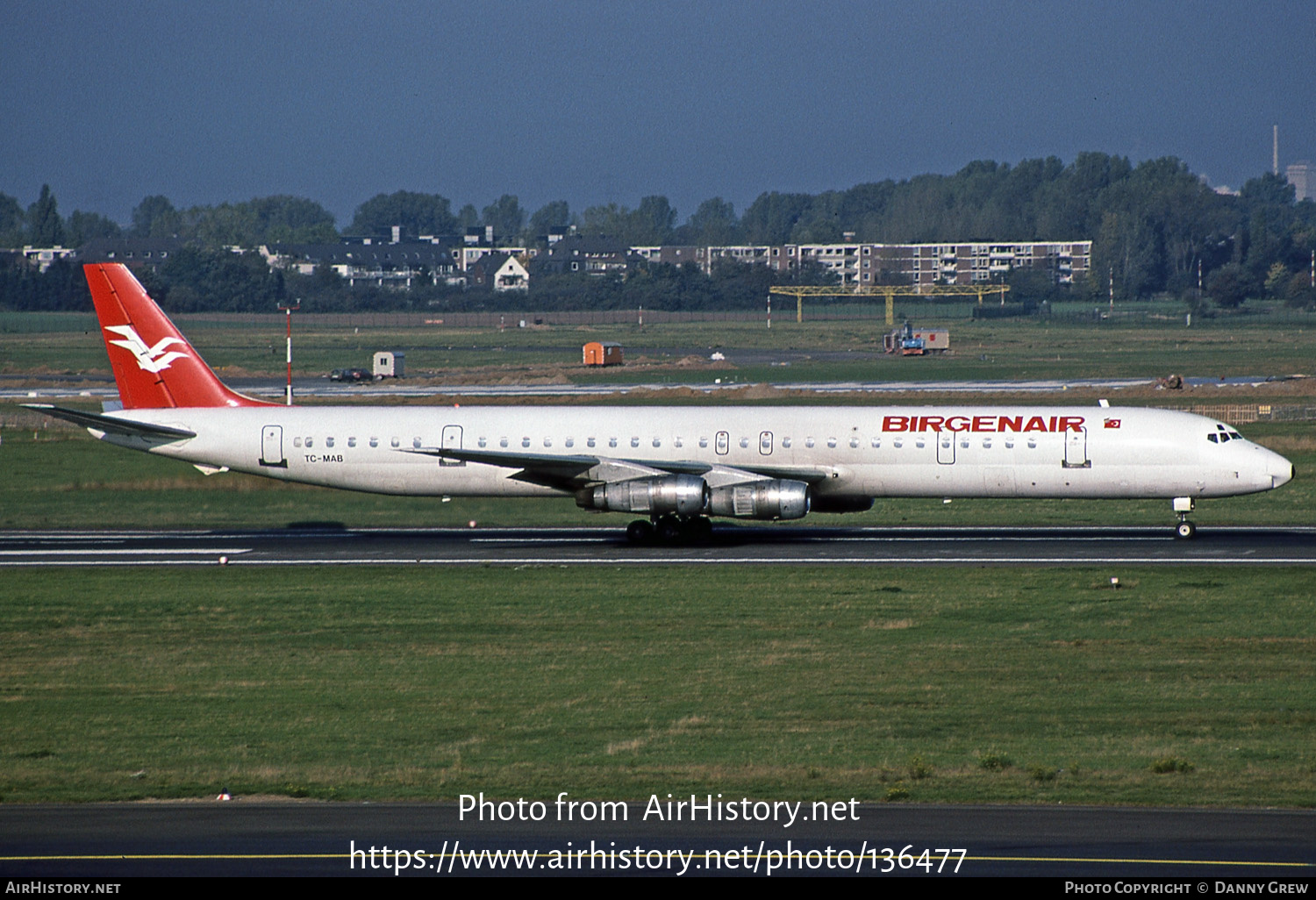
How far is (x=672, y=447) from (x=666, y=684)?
1776cm

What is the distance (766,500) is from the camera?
40.5m

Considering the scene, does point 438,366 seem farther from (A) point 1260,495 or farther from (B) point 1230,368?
(A) point 1260,495

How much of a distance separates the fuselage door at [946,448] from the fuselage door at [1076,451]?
3.28 meters

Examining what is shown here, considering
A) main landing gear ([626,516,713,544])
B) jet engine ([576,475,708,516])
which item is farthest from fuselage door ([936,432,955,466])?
main landing gear ([626,516,713,544])

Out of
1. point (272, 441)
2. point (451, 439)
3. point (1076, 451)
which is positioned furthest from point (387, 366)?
point (1076, 451)

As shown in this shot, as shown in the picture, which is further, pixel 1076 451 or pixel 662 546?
pixel 662 546

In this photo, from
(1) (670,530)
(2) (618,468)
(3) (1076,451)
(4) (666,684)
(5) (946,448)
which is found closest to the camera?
(4) (666,684)

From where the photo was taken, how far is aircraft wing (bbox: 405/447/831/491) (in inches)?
1657

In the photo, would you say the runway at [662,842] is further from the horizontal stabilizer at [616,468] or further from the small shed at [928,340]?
the small shed at [928,340]

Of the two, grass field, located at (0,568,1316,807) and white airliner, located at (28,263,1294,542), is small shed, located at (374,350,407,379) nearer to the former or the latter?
white airliner, located at (28,263,1294,542)

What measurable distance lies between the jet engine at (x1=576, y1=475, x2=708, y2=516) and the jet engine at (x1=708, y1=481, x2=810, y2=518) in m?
0.79

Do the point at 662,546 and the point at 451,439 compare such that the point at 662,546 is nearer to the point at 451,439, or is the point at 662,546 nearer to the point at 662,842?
the point at 451,439

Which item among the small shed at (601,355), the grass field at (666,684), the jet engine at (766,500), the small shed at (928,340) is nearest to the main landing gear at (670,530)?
the jet engine at (766,500)
